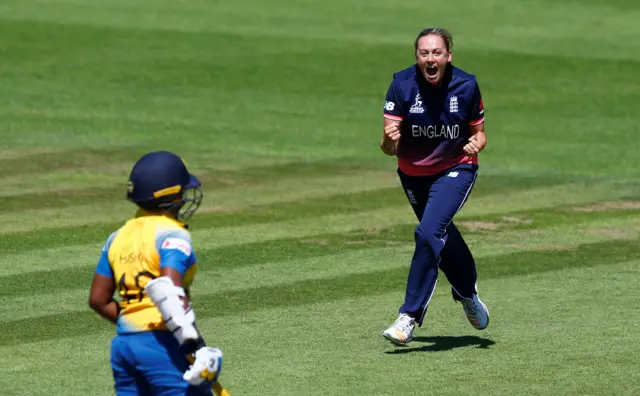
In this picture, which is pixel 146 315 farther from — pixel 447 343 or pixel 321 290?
pixel 321 290

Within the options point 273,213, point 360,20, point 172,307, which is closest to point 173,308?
point 172,307

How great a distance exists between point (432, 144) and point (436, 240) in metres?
0.68

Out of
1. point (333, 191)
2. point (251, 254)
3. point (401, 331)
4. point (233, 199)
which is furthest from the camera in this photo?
point (333, 191)

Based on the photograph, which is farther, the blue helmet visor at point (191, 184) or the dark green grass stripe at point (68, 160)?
the dark green grass stripe at point (68, 160)

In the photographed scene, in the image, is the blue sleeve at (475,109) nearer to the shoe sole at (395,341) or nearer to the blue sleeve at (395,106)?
the blue sleeve at (395,106)

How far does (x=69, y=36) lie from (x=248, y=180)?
A: 38.6ft

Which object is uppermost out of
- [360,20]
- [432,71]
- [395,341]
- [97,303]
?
[432,71]

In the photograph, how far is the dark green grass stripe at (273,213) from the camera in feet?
44.6

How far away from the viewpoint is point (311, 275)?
39.9 ft

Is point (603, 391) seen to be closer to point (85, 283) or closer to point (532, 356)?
point (532, 356)

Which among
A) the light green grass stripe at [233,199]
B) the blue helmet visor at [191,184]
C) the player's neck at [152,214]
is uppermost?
the blue helmet visor at [191,184]

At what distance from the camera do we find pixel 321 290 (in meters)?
11.6

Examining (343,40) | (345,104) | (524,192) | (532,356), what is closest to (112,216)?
(524,192)

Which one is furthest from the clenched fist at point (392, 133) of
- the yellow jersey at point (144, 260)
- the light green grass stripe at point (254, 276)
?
the yellow jersey at point (144, 260)
